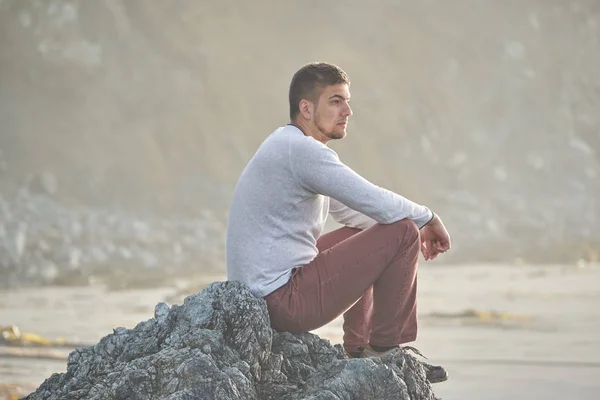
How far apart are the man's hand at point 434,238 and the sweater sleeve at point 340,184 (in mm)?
215

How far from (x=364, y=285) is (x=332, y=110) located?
0.58 m

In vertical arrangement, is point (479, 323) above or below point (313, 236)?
above

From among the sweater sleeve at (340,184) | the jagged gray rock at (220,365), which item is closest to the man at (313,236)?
the sweater sleeve at (340,184)

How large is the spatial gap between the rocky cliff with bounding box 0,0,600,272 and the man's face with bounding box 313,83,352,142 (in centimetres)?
959

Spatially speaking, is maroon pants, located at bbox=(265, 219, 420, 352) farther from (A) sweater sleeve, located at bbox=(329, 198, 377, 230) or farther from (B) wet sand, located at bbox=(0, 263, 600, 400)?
(B) wet sand, located at bbox=(0, 263, 600, 400)

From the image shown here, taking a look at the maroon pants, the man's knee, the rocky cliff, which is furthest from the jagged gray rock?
the rocky cliff

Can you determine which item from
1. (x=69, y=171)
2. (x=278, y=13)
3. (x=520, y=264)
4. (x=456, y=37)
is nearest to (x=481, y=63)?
A: (x=456, y=37)

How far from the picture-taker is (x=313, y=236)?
337 cm

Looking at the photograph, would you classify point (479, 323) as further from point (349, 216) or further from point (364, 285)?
point (364, 285)

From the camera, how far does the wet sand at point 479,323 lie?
6.43m

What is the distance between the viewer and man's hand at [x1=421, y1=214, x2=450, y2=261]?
3412 mm

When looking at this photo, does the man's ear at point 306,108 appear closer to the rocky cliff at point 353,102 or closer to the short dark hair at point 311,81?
the short dark hair at point 311,81

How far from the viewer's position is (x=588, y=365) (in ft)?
23.2

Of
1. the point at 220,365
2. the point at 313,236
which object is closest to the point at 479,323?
the point at 313,236
